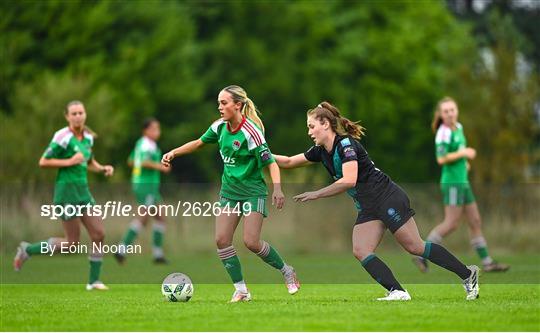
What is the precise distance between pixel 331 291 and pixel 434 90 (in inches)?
1810

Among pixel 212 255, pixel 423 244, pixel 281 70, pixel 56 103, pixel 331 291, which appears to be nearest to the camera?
pixel 423 244

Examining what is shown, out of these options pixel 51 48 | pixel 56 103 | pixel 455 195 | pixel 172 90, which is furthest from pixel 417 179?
pixel 455 195

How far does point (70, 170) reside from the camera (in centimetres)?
1576

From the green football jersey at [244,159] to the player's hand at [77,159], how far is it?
3384 millimetres

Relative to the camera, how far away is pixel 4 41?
1716 inches

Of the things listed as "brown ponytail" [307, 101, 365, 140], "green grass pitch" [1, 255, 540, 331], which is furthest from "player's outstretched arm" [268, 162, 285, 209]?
"green grass pitch" [1, 255, 540, 331]

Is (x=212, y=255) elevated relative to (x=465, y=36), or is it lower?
lower

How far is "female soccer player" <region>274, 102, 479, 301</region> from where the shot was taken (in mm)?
12156

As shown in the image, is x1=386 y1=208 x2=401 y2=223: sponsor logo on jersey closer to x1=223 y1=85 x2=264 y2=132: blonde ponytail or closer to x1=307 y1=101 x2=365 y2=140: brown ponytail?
x1=307 y1=101 x2=365 y2=140: brown ponytail

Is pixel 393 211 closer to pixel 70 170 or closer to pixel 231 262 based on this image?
pixel 231 262

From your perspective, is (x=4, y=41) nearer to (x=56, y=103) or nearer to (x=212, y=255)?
(x=56, y=103)

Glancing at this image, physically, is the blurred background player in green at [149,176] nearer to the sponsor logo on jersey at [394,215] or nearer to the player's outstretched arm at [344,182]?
the sponsor logo on jersey at [394,215]

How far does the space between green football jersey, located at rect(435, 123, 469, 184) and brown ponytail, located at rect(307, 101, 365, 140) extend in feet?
21.2

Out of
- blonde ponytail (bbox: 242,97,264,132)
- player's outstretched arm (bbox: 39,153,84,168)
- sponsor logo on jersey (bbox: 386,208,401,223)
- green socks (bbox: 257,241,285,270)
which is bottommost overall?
green socks (bbox: 257,241,285,270)
